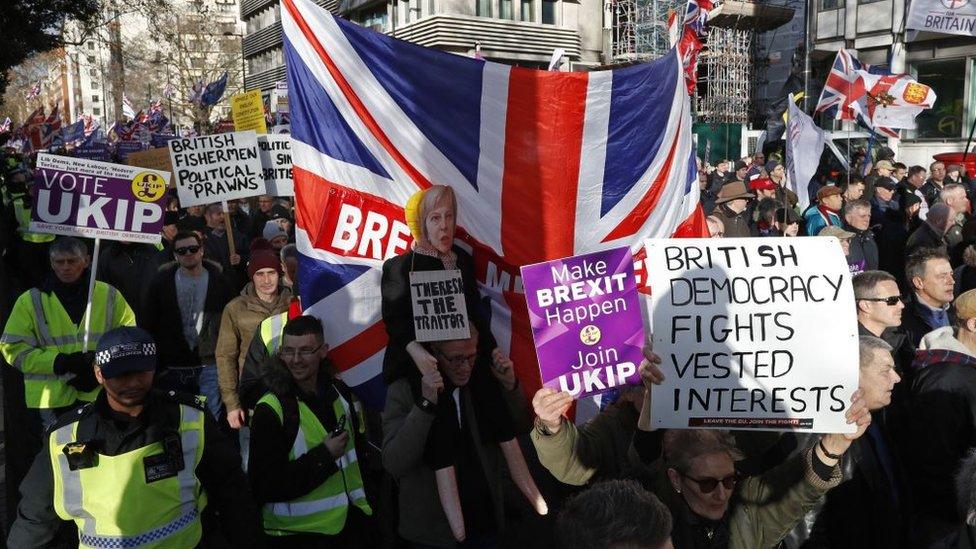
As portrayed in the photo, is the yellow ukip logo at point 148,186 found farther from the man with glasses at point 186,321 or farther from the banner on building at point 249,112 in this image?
the banner on building at point 249,112

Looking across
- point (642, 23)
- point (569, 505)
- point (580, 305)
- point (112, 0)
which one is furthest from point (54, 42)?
point (642, 23)

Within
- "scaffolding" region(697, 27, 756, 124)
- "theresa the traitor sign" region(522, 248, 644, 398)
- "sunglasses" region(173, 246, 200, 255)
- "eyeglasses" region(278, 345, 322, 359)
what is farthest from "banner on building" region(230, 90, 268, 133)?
"scaffolding" region(697, 27, 756, 124)

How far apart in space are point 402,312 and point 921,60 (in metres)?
28.4

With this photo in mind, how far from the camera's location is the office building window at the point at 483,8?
117ft

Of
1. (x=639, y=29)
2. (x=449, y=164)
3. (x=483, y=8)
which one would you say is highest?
(x=483, y=8)

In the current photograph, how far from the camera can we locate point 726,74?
39.7 metres

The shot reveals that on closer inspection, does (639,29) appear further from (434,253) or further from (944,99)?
(434,253)

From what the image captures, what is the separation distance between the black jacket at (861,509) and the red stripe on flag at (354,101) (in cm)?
245

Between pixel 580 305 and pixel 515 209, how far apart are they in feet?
4.24

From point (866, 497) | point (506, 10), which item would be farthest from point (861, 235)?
point (506, 10)

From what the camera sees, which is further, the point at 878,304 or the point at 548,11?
the point at 548,11

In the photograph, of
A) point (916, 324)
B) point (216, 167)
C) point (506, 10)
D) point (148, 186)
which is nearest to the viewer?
point (916, 324)

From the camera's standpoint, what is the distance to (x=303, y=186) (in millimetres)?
4215

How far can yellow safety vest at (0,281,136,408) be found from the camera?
4809 millimetres
